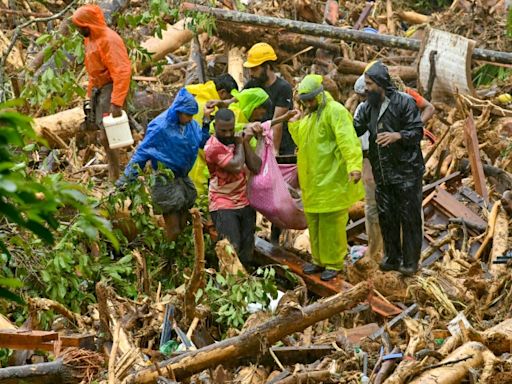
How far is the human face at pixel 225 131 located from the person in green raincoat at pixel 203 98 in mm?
804

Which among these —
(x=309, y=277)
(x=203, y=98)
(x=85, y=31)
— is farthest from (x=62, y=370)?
(x=203, y=98)

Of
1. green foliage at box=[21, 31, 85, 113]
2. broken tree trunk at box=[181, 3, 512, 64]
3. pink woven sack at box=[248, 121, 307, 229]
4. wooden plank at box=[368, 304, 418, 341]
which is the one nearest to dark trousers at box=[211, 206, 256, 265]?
pink woven sack at box=[248, 121, 307, 229]

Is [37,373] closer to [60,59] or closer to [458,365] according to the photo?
[458,365]

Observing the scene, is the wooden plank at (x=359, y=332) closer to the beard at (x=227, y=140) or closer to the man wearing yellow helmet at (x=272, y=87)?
the beard at (x=227, y=140)

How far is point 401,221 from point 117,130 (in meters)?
2.51

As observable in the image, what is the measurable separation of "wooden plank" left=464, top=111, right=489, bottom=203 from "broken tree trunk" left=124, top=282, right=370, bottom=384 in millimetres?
3748

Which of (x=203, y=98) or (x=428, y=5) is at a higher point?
(x=203, y=98)

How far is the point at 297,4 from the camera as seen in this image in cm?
1569

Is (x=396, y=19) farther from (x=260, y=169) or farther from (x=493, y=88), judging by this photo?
(x=260, y=169)

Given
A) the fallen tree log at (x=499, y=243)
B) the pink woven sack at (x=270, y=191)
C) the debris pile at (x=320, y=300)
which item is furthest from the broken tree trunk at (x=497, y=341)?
the pink woven sack at (x=270, y=191)

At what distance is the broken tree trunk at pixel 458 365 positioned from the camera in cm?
662

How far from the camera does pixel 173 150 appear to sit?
8.91 m

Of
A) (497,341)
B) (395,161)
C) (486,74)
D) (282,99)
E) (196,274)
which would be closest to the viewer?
(497,341)

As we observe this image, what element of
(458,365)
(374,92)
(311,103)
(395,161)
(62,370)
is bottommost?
(458,365)
